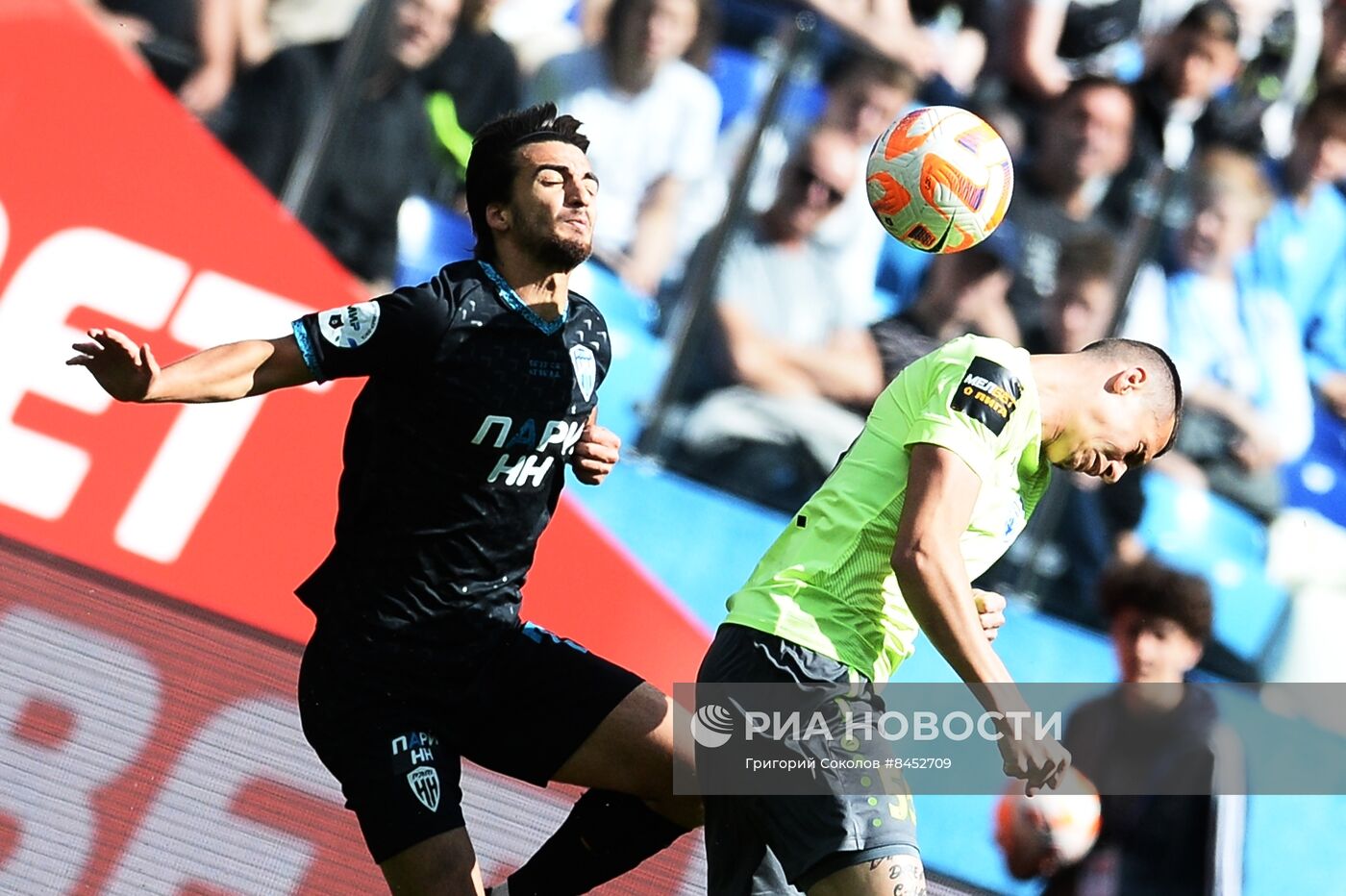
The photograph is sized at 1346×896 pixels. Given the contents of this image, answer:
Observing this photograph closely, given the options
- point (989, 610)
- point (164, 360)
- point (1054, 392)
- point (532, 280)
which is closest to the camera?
point (1054, 392)

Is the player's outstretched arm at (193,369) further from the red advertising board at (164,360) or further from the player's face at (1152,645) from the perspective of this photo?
the player's face at (1152,645)

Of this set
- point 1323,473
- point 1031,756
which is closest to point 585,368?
point 1031,756

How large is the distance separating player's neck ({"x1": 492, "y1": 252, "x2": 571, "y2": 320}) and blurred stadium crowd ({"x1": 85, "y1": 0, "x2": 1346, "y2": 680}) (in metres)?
3.72

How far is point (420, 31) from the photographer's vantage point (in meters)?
7.87

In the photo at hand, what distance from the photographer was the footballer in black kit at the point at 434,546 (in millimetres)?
3658

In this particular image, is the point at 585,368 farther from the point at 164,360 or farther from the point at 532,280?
the point at 164,360

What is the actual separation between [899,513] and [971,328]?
4.63m

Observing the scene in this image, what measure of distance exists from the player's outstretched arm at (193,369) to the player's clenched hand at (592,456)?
0.77 meters

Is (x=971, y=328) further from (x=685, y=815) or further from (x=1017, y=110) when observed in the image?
(x=685, y=815)

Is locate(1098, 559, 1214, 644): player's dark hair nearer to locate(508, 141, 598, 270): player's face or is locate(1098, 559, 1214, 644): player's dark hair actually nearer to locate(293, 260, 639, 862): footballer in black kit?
locate(293, 260, 639, 862): footballer in black kit

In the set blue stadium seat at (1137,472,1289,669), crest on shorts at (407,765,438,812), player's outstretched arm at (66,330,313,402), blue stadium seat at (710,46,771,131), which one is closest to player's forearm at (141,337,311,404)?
player's outstretched arm at (66,330,313,402)

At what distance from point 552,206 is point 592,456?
2.11ft

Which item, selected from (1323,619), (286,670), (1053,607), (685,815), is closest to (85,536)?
(286,670)

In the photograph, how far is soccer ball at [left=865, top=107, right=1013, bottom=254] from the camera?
4.02m
